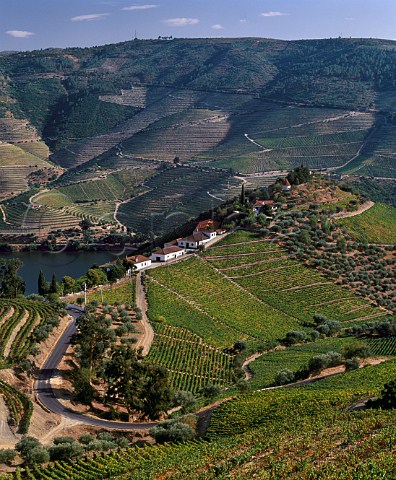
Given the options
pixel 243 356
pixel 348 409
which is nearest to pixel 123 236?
pixel 243 356

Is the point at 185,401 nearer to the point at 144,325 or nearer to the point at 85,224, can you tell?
the point at 144,325

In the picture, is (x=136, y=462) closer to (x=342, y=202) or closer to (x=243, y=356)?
(x=243, y=356)

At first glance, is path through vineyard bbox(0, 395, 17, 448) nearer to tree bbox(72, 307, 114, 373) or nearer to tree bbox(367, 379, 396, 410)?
tree bbox(72, 307, 114, 373)

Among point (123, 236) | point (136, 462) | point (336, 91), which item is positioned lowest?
point (123, 236)

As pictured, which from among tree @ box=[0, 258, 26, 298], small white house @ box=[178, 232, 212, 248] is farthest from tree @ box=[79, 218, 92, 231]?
small white house @ box=[178, 232, 212, 248]

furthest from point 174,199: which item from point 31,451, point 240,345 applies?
point 31,451

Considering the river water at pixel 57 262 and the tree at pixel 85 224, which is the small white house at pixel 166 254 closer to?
the river water at pixel 57 262

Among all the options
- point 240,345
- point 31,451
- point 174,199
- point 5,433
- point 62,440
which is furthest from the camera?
point 174,199
